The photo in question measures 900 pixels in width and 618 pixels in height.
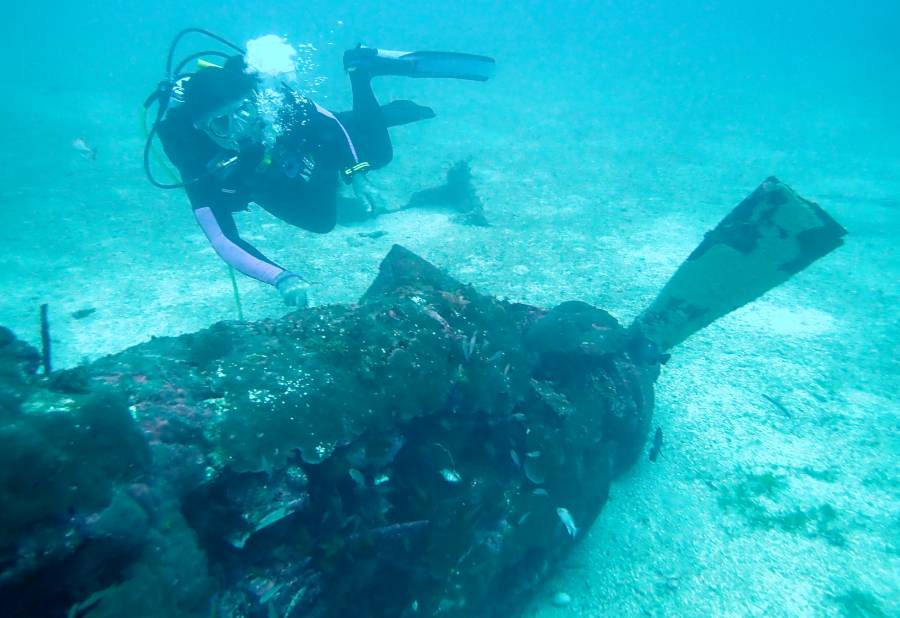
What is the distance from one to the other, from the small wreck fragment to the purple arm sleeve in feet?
4.07

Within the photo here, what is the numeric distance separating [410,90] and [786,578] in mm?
25300

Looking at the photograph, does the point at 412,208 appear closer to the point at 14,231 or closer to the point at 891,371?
the point at 14,231

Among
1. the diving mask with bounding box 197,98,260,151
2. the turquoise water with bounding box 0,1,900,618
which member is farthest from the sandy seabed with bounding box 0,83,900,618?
the diving mask with bounding box 197,98,260,151

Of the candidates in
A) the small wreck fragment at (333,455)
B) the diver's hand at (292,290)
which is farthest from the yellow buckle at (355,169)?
the diver's hand at (292,290)

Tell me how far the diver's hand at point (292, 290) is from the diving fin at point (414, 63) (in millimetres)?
3594

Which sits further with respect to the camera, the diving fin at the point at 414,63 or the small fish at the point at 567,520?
the diving fin at the point at 414,63

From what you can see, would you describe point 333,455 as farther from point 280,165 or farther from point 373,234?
point 373,234

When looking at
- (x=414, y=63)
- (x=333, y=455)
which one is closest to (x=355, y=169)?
(x=414, y=63)

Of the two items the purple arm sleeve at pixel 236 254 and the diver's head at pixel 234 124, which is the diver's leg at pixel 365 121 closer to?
the diver's head at pixel 234 124

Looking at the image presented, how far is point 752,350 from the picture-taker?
6512 mm

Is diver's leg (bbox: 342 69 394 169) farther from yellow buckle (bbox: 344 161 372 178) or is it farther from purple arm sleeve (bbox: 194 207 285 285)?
purple arm sleeve (bbox: 194 207 285 285)

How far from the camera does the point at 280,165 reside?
5.62 metres

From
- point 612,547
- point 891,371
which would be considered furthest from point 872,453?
point 612,547

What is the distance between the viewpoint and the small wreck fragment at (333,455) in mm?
1802
